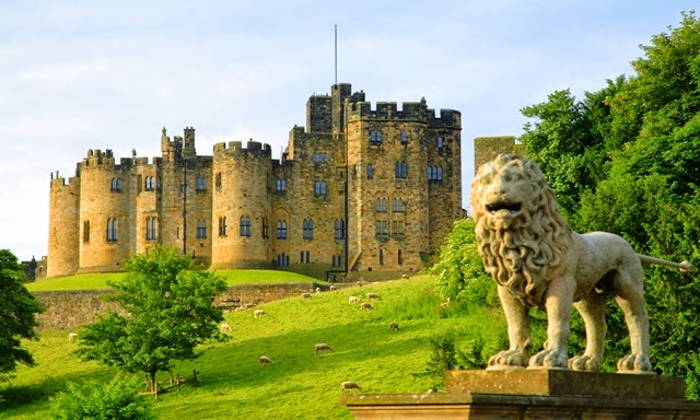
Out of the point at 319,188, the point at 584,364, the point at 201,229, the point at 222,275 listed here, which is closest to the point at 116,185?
the point at 201,229

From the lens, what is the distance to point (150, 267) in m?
58.3

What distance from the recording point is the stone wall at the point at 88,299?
85125 mm

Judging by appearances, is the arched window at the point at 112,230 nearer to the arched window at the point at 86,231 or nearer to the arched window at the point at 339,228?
the arched window at the point at 86,231

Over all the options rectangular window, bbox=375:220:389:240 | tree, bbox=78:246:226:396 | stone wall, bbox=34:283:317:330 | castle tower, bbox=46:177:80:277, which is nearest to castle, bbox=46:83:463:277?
rectangular window, bbox=375:220:389:240

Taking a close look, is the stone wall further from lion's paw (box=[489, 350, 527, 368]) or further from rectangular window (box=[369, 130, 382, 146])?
lion's paw (box=[489, 350, 527, 368])

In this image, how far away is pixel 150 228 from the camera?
10175 cm

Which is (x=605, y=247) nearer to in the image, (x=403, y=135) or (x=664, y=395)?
(x=664, y=395)

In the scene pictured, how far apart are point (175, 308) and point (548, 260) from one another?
43588 millimetres

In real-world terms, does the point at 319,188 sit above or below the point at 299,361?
above

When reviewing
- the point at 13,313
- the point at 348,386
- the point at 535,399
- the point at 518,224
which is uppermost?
the point at 518,224

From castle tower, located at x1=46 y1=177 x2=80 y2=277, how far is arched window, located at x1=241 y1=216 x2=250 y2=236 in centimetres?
1501

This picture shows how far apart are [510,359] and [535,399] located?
101cm

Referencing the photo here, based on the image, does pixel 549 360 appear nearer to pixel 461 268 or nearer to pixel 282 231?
pixel 461 268

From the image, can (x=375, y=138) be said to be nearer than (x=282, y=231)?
Yes
